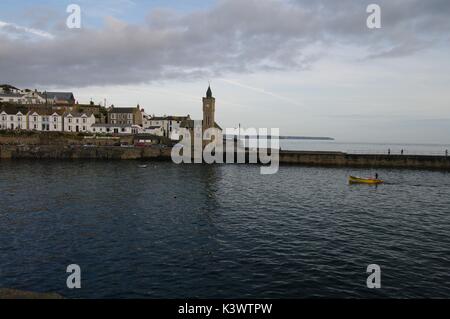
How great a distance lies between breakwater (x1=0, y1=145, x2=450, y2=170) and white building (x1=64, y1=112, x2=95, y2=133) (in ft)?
75.3

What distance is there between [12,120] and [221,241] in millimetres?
120015

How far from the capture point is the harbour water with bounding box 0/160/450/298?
18781 millimetres

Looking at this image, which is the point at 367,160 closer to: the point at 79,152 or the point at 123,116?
the point at 79,152

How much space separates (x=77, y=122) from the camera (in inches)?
4695

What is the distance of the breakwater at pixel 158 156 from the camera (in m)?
Answer: 91.4

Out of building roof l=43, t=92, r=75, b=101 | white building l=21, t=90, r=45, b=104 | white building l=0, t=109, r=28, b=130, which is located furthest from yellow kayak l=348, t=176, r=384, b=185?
white building l=21, t=90, r=45, b=104

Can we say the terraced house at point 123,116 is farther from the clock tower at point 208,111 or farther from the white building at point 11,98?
the white building at point 11,98

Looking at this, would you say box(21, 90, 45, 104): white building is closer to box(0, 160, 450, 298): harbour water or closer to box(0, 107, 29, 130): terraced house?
box(0, 107, 29, 130): terraced house

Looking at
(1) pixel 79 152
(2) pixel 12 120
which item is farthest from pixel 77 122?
(1) pixel 79 152

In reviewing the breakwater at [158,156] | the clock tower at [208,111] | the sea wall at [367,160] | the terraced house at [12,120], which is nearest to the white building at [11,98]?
the terraced house at [12,120]

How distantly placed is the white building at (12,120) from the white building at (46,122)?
2.09 metres

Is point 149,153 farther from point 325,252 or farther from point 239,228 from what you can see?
point 325,252

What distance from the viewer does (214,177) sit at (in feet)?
219

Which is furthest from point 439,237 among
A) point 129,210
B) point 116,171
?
point 116,171
